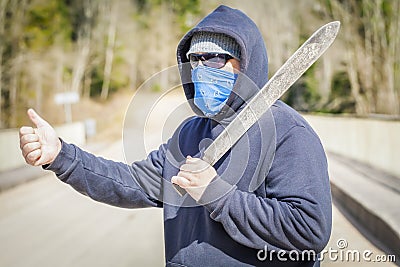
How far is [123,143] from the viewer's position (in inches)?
94.3

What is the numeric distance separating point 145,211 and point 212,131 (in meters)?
9.39

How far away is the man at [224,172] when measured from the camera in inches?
79.1

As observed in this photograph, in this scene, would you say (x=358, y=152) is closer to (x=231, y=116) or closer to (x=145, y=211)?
(x=145, y=211)

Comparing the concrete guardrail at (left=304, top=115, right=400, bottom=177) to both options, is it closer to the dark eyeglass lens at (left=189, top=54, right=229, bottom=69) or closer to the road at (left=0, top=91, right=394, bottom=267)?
the road at (left=0, top=91, right=394, bottom=267)

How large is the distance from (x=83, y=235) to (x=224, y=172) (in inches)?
292

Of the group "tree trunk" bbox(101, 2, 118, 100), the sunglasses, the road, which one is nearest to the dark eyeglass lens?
the sunglasses

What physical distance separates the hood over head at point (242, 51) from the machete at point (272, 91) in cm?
18

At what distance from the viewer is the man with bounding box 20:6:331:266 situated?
201cm

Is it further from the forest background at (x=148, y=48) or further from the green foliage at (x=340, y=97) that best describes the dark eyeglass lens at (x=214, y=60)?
the green foliage at (x=340, y=97)

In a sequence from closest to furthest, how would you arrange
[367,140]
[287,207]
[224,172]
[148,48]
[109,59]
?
[287,207], [224,172], [367,140], [109,59], [148,48]

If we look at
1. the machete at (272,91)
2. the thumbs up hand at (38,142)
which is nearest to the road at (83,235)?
the thumbs up hand at (38,142)

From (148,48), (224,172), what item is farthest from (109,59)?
(224,172)

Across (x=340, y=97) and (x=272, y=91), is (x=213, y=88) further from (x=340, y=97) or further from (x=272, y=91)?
(x=340, y=97)

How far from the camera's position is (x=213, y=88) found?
227 cm
